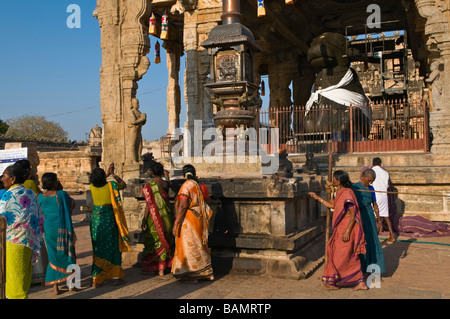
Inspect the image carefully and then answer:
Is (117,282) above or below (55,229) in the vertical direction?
below

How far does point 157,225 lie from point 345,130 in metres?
8.52

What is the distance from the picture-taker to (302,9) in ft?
50.9

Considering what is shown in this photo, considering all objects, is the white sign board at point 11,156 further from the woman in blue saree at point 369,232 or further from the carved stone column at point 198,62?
the carved stone column at point 198,62

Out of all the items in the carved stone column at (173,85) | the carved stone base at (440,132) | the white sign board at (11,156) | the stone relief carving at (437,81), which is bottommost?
the white sign board at (11,156)

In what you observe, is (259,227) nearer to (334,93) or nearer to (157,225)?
(157,225)

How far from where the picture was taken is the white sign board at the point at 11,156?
22.2ft

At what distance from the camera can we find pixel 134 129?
1081 cm

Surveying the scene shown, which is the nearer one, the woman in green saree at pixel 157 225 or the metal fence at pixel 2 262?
the metal fence at pixel 2 262

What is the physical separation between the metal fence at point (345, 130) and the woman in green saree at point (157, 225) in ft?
21.2

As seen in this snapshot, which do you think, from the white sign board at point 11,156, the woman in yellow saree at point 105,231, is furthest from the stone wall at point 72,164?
the woman in yellow saree at point 105,231

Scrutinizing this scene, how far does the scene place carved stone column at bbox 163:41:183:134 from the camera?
19109 mm

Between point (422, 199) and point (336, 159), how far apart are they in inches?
93.8

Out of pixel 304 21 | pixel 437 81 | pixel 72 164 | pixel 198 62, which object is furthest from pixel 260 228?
pixel 72 164

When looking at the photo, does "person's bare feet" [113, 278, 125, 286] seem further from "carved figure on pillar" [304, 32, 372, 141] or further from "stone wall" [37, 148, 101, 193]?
"stone wall" [37, 148, 101, 193]
